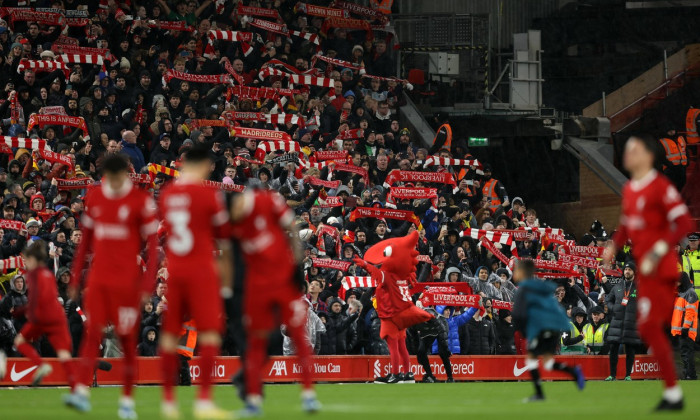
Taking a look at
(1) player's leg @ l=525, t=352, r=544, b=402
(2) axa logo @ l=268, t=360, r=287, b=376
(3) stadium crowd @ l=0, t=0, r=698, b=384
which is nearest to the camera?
(1) player's leg @ l=525, t=352, r=544, b=402

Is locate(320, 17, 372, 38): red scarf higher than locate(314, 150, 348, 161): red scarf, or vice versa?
locate(320, 17, 372, 38): red scarf

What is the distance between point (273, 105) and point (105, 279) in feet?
61.0

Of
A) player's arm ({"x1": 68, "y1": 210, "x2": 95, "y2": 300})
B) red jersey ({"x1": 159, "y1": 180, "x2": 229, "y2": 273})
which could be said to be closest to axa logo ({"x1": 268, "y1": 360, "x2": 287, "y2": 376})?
player's arm ({"x1": 68, "y1": 210, "x2": 95, "y2": 300})

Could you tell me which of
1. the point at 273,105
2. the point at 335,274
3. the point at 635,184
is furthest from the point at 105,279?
the point at 273,105

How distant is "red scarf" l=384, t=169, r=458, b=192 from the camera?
2739cm

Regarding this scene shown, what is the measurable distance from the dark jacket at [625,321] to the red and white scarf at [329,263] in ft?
17.0

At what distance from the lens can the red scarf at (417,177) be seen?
2739 centimetres

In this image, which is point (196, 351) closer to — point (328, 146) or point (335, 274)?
point (335, 274)

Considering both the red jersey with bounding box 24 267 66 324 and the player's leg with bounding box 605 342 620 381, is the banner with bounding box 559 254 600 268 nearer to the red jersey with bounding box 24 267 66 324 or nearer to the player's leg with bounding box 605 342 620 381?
the player's leg with bounding box 605 342 620 381

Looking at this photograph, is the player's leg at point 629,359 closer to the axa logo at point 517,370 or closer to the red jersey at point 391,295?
the axa logo at point 517,370

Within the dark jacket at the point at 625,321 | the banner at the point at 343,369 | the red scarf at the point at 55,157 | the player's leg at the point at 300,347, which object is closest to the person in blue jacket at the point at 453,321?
the banner at the point at 343,369

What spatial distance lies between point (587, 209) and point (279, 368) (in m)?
16.8

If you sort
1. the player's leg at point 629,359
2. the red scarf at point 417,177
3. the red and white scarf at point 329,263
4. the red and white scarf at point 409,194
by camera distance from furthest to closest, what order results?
1. the red scarf at point 417,177
2. the red and white scarf at point 409,194
3. the red and white scarf at point 329,263
4. the player's leg at point 629,359

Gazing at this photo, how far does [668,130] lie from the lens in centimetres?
3500
